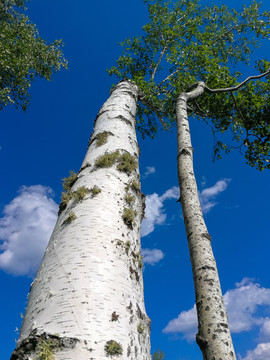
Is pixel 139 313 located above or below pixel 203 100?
below

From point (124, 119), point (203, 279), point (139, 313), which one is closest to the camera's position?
point (139, 313)

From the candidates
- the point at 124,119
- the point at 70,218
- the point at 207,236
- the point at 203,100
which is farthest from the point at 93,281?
the point at 203,100

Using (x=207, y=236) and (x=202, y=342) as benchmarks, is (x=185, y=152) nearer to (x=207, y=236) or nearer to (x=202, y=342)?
(x=207, y=236)

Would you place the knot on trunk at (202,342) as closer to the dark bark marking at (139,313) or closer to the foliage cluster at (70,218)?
the dark bark marking at (139,313)

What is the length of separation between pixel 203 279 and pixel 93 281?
201cm

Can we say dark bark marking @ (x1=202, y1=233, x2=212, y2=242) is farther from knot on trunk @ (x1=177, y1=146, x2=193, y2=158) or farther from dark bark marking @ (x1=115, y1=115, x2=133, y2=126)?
dark bark marking @ (x1=115, y1=115, x2=133, y2=126)

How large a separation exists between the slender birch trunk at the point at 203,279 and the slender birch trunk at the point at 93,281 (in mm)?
1259

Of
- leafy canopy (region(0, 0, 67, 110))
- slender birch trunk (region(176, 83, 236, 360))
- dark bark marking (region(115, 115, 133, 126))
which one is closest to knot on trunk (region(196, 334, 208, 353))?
slender birch trunk (region(176, 83, 236, 360))

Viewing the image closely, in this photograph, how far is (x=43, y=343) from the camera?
51.8 inches

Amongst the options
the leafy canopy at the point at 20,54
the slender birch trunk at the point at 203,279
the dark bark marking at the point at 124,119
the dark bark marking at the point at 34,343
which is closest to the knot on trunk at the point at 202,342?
the slender birch trunk at the point at 203,279

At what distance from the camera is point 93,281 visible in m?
1.59

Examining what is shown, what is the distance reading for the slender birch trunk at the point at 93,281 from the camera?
1341 mm

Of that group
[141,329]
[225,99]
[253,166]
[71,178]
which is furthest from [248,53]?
[141,329]

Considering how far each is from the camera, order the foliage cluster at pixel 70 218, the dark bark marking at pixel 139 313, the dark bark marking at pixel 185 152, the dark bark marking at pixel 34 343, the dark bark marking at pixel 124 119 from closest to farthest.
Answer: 1. the dark bark marking at pixel 34 343
2. the dark bark marking at pixel 139 313
3. the foliage cluster at pixel 70 218
4. the dark bark marking at pixel 124 119
5. the dark bark marking at pixel 185 152
